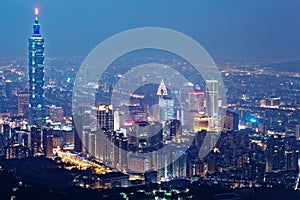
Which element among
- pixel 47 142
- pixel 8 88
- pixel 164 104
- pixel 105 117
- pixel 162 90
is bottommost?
pixel 47 142

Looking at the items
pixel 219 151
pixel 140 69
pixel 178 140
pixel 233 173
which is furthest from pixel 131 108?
pixel 233 173

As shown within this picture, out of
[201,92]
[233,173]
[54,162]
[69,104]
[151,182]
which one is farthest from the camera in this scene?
[69,104]

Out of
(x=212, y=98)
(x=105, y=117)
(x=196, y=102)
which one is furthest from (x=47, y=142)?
(x=212, y=98)

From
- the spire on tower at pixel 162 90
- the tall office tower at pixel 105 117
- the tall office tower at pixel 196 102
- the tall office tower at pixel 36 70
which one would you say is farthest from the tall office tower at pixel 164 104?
the tall office tower at pixel 36 70

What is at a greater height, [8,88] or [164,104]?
[8,88]

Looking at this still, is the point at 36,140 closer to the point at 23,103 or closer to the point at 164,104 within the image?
the point at 164,104

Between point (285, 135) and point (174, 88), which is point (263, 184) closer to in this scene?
point (285, 135)
